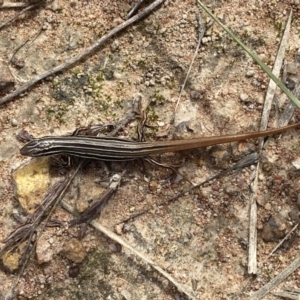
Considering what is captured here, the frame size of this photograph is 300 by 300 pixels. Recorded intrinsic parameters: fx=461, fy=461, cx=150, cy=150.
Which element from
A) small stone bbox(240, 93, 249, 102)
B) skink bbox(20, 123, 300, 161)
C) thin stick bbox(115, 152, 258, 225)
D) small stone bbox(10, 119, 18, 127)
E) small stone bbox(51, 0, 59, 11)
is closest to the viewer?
skink bbox(20, 123, 300, 161)

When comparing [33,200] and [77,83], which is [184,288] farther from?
[77,83]

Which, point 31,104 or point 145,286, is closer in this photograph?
point 145,286

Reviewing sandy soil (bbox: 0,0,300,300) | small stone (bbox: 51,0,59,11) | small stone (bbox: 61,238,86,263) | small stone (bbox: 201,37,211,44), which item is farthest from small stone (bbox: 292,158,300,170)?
small stone (bbox: 51,0,59,11)

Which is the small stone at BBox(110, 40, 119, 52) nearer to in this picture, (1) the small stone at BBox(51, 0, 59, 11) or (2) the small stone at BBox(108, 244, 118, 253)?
(1) the small stone at BBox(51, 0, 59, 11)

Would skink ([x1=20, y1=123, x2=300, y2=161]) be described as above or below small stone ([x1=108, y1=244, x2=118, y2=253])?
above

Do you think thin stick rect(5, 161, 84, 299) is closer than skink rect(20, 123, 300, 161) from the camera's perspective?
No

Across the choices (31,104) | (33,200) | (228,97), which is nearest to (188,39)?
(228,97)

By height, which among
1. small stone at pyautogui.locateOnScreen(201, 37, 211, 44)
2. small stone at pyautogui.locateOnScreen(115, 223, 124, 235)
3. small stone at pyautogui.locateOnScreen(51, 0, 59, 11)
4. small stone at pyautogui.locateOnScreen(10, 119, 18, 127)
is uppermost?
small stone at pyautogui.locateOnScreen(51, 0, 59, 11)
